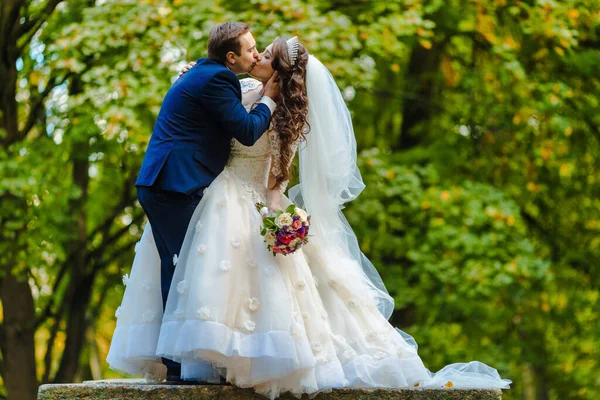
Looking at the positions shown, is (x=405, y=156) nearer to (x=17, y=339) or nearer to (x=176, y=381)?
(x=17, y=339)

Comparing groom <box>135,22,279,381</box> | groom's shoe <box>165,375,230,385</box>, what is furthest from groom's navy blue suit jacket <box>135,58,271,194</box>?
groom's shoe <box>165,375,230,385</box>

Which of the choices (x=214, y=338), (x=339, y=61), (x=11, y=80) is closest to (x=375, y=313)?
(x=214, y=338)

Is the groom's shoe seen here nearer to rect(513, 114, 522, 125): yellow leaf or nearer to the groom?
the groom

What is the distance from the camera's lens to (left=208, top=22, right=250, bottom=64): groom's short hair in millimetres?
4762

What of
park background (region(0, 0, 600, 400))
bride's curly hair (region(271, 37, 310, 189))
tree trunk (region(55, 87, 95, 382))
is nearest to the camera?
bride's curly hair (region(271, 37, 310, 189))

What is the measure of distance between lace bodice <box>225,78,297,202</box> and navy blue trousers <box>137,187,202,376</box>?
32 centimetres

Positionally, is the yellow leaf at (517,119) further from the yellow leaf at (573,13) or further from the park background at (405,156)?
the yellow leaf at (573,13)

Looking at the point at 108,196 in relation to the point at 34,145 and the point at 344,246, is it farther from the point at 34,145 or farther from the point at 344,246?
the point at 344,246

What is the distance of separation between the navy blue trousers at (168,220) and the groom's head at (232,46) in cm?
73

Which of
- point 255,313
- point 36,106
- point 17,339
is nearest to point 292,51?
point 255,313

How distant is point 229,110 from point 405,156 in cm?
824

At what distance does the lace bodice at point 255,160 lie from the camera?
16.4ft
